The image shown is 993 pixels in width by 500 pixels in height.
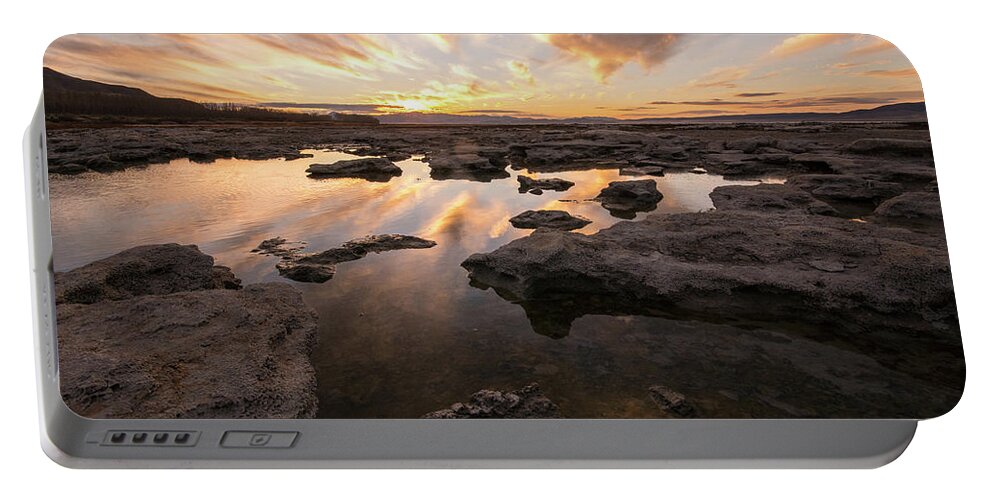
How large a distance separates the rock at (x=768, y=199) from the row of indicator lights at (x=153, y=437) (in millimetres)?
3018

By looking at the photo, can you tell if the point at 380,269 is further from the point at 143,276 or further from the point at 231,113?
the point at 231,113

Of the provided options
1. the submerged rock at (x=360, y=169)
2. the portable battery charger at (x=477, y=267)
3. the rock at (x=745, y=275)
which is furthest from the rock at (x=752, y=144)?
the submerged rock at (x=360, y=169)

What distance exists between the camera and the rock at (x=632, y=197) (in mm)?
3039

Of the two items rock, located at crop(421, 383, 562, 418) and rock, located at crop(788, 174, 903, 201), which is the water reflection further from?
rock, located at crop(788, 174, 903, 201)

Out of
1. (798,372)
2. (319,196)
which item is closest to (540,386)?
(798,372)

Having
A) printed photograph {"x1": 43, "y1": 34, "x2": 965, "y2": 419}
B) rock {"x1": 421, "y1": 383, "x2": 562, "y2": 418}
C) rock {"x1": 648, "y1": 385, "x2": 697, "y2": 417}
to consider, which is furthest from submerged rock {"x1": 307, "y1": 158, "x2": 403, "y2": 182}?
rock {"x1": 648, "y1": 385, "x2": 697, "y2": 417}

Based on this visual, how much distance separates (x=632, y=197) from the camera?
3227 mm

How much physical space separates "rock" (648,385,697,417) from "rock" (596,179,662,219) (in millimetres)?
1471

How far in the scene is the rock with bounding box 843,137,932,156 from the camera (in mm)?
2215

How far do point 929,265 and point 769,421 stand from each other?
107 centimetres

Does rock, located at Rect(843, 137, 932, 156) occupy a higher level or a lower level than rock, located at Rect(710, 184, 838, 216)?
higher

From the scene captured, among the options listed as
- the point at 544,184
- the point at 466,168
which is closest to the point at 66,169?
the point at 466,168

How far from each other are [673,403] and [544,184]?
2457 mm

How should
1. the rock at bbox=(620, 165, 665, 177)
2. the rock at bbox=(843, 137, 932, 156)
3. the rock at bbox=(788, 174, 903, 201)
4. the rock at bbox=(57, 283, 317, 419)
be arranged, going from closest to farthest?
1. the rock at bbox=(57, 283, 317, 419)
2. the rock at bbox=(843, 137, 932, 156)
3. the rock at bbox=(788, 174, 903, 201)
4. the rock at bbox=(620, 165, 665, 177)
